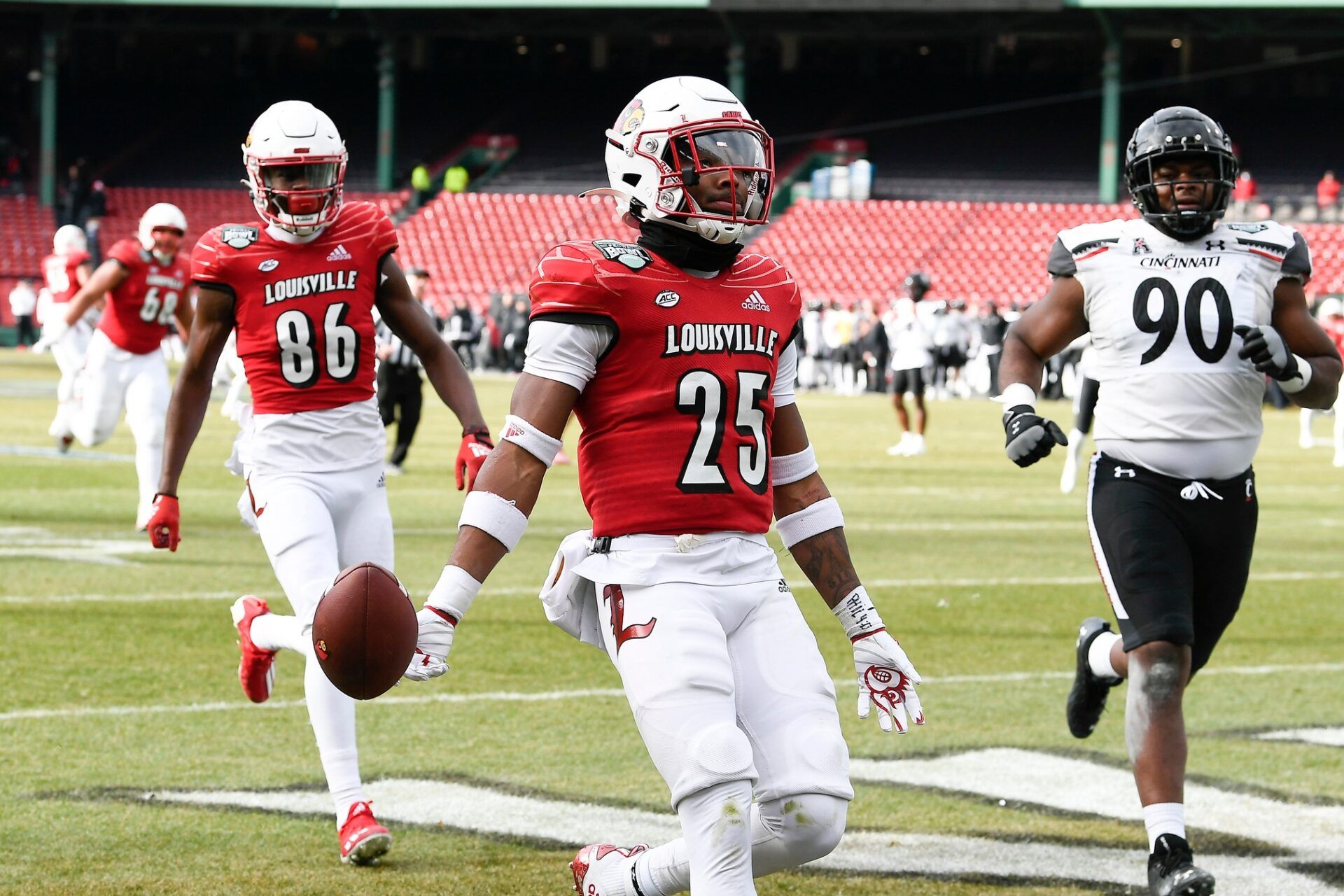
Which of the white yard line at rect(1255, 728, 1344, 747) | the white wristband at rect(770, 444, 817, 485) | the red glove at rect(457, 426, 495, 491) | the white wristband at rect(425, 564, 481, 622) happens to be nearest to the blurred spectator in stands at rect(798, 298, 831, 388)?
the white yard line at rect(1255, 728, 1344, 747)

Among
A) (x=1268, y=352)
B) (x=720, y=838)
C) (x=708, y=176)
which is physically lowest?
(x=720, y=838)

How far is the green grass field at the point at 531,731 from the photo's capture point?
5.23 m

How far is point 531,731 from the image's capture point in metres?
6.96

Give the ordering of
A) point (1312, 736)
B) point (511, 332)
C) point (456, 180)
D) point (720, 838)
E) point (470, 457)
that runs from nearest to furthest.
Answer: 1. point (720, 838)
2. point (470, 457)
3. point (1312, 736)
4. point (511, 332)
5. point (456, 180)

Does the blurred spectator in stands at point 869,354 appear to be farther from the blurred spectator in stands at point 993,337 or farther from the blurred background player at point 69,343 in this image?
the blurred background player at point 69,343

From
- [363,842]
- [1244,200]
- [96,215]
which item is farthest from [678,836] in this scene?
[96,215]

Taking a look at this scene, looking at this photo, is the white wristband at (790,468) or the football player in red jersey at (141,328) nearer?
the white wristband at (790,468)

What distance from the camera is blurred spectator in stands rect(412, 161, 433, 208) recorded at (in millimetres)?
45844

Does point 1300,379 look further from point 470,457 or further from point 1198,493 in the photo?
point 470,457

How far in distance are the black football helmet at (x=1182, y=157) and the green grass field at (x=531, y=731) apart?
173 centimetres

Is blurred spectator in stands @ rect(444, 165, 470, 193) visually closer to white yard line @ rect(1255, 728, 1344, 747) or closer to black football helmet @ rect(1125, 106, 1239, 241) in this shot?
white yard line @ rect(1255, 728, 1344, 747)

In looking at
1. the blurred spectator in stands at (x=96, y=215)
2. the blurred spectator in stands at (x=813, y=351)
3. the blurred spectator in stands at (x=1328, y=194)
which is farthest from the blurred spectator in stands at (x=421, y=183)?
the blurred spectator in stands at (x=1328, y=194)

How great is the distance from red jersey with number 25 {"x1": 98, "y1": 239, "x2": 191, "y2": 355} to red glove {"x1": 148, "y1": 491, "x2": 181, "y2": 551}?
591cm

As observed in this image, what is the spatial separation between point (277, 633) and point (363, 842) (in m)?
0.90
